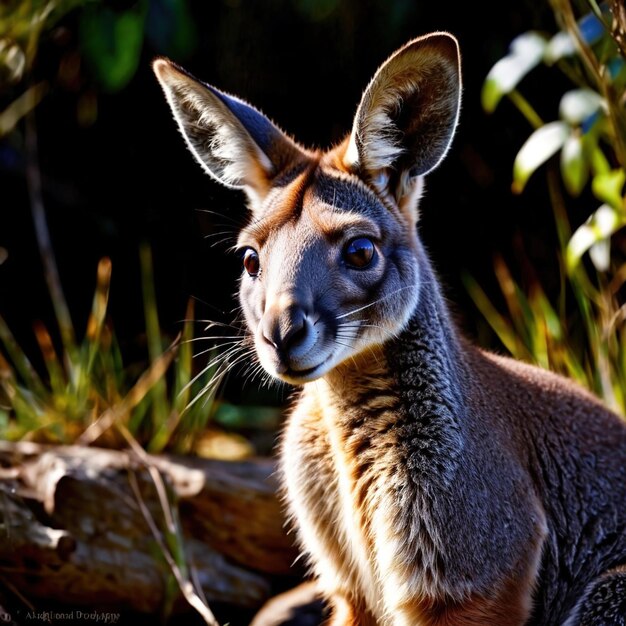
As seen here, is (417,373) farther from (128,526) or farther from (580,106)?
(128,526)

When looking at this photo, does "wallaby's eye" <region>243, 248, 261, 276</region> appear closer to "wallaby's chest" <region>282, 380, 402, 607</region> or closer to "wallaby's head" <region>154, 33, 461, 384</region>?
"wallaby's head" <region>154, 33, 461, 384</region>

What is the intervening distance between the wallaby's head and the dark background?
369cm

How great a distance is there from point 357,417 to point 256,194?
1252 millimetres

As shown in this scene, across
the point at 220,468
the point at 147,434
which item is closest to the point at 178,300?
the point at 147,434

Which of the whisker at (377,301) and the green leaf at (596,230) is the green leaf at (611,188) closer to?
the green leaf at (596,230)

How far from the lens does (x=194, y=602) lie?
4.61 metres

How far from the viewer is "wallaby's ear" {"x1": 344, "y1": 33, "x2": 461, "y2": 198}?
3.90m

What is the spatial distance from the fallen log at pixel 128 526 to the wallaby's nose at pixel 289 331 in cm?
202

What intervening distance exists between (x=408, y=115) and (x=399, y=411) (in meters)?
1.29

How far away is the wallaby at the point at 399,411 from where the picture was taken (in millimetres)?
3879

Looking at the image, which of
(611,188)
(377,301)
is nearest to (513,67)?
(611,188)

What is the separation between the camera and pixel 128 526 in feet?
17.9

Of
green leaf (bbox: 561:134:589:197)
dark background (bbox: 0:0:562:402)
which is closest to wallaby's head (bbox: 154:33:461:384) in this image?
green leaf (bbox: 561:134:589:197)

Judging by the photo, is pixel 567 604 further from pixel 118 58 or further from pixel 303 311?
pixel 118 58
